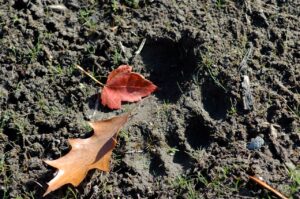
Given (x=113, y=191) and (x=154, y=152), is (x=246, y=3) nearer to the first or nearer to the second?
(x=154, y=152)

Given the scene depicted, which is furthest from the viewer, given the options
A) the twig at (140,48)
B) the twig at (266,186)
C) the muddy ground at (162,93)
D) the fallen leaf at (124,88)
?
the twig at (140,48)

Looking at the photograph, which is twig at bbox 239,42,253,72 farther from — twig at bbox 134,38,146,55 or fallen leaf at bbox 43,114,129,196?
fallen leaf at bbox 43,114,129,196

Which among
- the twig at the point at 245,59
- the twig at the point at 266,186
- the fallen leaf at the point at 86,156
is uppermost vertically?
the twig at the point at 245,59

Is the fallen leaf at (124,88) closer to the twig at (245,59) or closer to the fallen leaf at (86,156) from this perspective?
the fallen leaf at (86,156)

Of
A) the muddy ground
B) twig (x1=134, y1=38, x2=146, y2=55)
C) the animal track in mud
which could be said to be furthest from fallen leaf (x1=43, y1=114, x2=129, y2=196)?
twig (x1=134, y1=38, x2=146, y2=55)

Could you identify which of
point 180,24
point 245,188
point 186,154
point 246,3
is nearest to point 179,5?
point 180,24

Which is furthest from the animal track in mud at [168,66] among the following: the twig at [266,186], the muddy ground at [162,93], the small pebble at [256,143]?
the twig at [266,186]

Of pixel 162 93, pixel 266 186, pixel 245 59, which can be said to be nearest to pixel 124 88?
pixel 162 93

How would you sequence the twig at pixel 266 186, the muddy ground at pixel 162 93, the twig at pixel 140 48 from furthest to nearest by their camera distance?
the twig at pixel 140 48
the muddy ground at pixel 162 93
the twig at pixel 266 186

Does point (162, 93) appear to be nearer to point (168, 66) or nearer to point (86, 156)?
point (168, 66)
